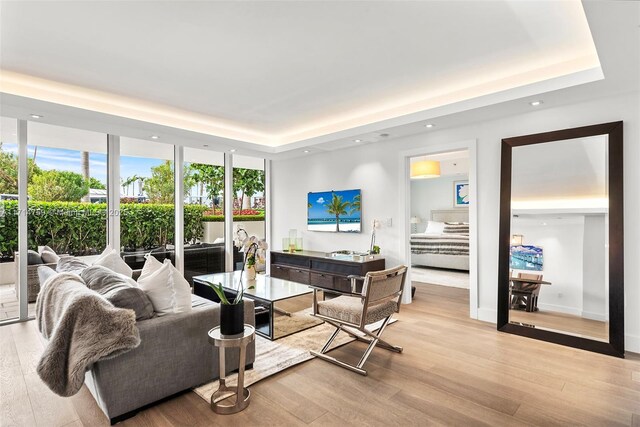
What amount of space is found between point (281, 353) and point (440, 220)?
313 inches

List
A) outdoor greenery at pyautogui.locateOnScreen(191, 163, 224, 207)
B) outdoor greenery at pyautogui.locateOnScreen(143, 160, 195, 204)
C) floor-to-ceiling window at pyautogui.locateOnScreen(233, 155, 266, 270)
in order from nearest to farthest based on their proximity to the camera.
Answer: outdoor greenery at pyautogui.locateOnScreen(143, 160, 195, 204)
outdoor greenery at pyautogui.locateOnScreen(191, 163, 224, 207)
floor-to-ceiling window at pyautogui.locateOnScreen(233, 155, 266, 270)

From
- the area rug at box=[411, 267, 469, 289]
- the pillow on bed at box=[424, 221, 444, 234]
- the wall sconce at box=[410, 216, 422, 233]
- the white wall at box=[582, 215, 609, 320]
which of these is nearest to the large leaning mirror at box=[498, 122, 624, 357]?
the white wall at box=[582, 215, 609, 320]

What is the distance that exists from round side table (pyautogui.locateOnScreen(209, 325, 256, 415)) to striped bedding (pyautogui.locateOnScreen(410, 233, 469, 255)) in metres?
6.17

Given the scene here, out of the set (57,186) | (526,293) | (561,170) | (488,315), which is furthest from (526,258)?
(57,186)

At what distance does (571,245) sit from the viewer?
11.8 feet

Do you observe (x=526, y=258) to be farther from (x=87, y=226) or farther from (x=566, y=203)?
(x=87, y=226)

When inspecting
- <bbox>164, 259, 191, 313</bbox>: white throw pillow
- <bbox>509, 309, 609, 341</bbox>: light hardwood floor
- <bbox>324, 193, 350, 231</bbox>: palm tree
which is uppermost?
<bbox>324, 193, 350, 231</bbox>: palm tree

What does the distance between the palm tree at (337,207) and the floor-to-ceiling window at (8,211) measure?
433cm

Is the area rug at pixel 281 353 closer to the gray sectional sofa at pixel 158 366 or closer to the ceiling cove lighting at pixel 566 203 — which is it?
the gray sectional sofa at pixel 158 366

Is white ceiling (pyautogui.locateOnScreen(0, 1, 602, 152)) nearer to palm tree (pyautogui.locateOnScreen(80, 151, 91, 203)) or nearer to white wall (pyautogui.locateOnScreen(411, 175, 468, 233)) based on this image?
palm tree (pyautogui.locateOnScreen(80, 151, 91, 203))

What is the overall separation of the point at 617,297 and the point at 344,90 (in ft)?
11.2

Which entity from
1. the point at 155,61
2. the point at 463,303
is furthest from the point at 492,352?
the point at 155,61

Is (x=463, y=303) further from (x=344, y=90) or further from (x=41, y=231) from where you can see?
(x=41, y=231)

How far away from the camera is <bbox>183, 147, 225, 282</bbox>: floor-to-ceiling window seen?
19.3ft
